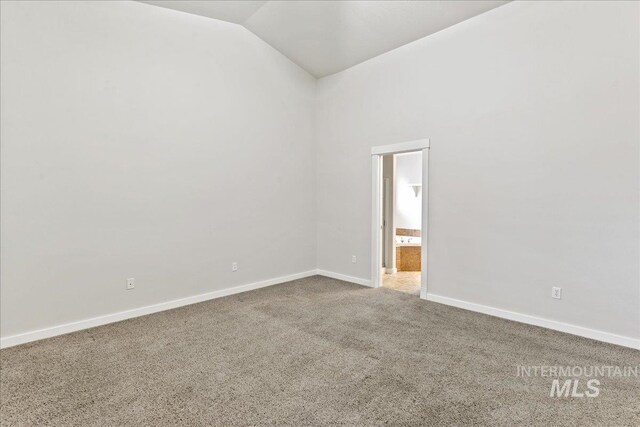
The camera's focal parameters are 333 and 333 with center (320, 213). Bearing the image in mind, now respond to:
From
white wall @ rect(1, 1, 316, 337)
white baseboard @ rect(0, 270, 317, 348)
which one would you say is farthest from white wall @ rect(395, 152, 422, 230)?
white baseboard @ rect(0, 270, 317, 348)

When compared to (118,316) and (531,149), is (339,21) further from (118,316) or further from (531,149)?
(118,316)

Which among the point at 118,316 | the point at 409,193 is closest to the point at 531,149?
the point at 409,193

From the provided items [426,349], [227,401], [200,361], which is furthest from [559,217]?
[200,361]

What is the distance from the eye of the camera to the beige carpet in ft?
16.0

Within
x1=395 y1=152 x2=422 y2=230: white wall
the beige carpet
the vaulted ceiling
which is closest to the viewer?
the vaulted ceiling

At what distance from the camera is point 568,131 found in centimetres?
319

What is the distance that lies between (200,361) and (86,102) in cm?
282

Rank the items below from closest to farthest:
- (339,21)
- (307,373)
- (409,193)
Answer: (307,373) < (339,21) < (409,193)

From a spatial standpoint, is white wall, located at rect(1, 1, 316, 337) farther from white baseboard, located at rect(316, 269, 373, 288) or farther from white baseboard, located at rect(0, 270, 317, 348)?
white baseboard, located at rect(316, 269, 373, 288)

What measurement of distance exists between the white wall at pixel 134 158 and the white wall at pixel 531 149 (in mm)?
2005

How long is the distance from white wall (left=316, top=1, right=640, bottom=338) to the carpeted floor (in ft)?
1.67

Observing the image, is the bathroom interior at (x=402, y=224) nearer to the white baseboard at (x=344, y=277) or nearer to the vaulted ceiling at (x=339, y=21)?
the white baseboard at (x=344, y=277)

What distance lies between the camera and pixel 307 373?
2518 millimetres

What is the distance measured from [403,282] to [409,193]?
316cm
